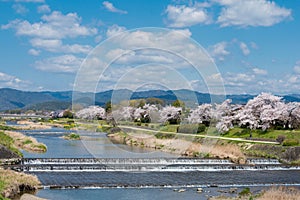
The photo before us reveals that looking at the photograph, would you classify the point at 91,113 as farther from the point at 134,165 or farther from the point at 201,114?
the point at 134,165

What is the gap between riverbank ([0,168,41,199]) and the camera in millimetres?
20364

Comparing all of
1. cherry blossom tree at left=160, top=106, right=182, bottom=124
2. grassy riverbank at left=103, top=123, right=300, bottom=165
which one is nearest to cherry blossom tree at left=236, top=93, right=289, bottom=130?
grassy riverbank at left=103, top=123, right=300, bottom=165

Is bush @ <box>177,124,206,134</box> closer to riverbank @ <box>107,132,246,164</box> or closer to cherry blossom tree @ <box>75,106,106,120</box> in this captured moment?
riverbank @ <box>107,132,246,164</box>

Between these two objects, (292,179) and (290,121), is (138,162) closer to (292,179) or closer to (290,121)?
(292,179)

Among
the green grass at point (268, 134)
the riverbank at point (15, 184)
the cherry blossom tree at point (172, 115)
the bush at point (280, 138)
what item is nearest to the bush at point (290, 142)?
the green grass at point (268, 134)

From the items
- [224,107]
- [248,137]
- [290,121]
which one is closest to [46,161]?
[248,137]

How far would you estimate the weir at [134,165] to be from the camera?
29531 millimetres

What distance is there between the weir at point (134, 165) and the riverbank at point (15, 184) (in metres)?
5.16

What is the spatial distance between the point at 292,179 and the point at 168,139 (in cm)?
2064

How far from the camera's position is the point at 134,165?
103 ft

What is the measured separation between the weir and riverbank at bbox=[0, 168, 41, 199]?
5.16 metres

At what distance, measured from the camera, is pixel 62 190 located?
906 inches

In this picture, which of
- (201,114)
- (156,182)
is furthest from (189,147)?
(156,182)

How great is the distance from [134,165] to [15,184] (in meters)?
11.3
